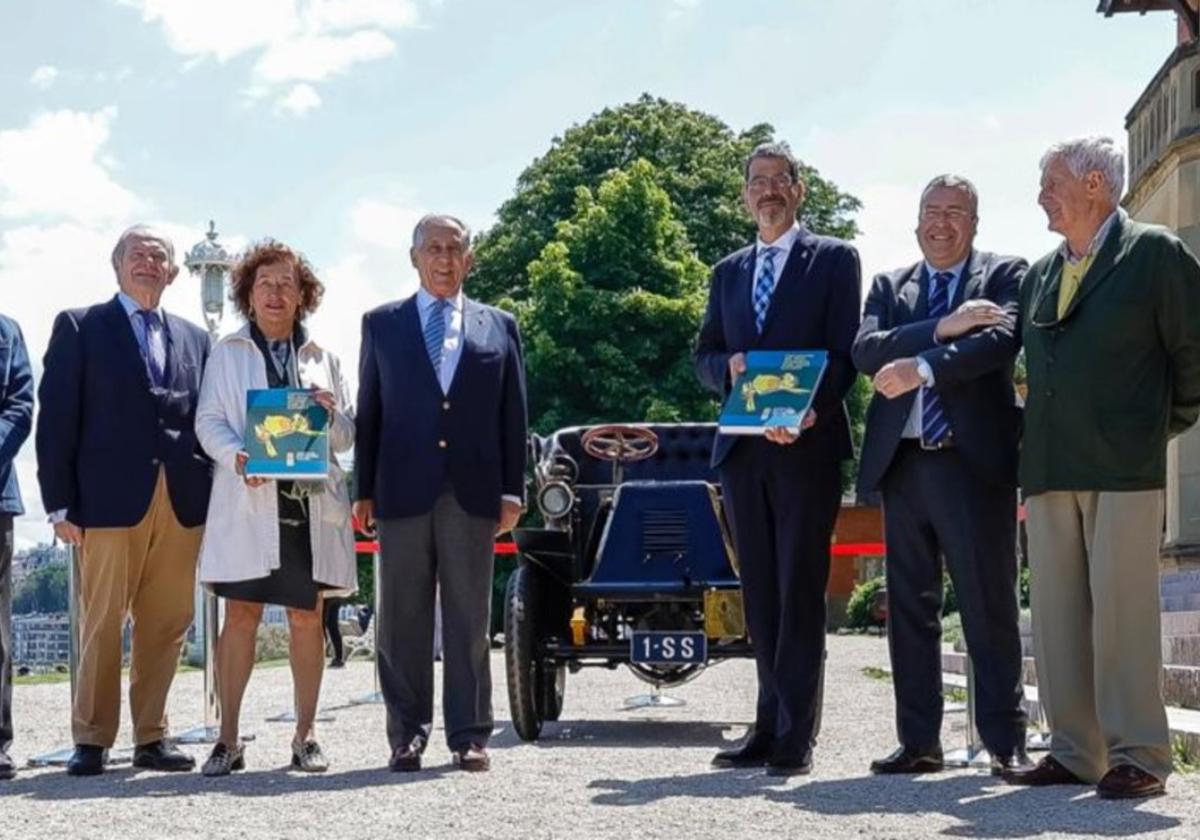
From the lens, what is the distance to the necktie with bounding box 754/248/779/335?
772 centimetres

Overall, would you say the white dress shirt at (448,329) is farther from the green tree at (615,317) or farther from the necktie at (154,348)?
the green tree at (615,317)

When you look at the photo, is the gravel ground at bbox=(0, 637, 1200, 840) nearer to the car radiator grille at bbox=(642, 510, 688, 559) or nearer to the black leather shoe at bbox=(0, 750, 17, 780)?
the black leather shoe at bbox=(0, 750, 17, 780)

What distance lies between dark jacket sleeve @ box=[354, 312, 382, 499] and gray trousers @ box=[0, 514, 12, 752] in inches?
A: 59.6

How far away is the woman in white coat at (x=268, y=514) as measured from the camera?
7.70 m

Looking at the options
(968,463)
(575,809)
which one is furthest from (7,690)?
(968,463)

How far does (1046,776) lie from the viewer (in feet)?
22.0

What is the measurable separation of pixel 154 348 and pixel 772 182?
2.80 metres

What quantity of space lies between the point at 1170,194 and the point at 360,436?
20677 millimetres

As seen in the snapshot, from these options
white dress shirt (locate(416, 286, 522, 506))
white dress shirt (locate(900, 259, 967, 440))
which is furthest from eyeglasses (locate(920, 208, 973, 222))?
white dress shirt (locate(416, 286, 522, 506))

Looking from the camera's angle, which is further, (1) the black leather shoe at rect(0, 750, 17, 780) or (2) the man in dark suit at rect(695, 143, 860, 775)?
(1) the black leather shoe at rect(0, 750, 17, 780)

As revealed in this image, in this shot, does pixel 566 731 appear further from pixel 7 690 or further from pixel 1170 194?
pixel 1170 194

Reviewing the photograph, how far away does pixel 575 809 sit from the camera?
20.7 ft

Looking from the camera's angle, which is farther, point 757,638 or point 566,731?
point 566,731

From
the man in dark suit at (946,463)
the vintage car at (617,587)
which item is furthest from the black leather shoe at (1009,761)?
the vintage car at (617,587)
